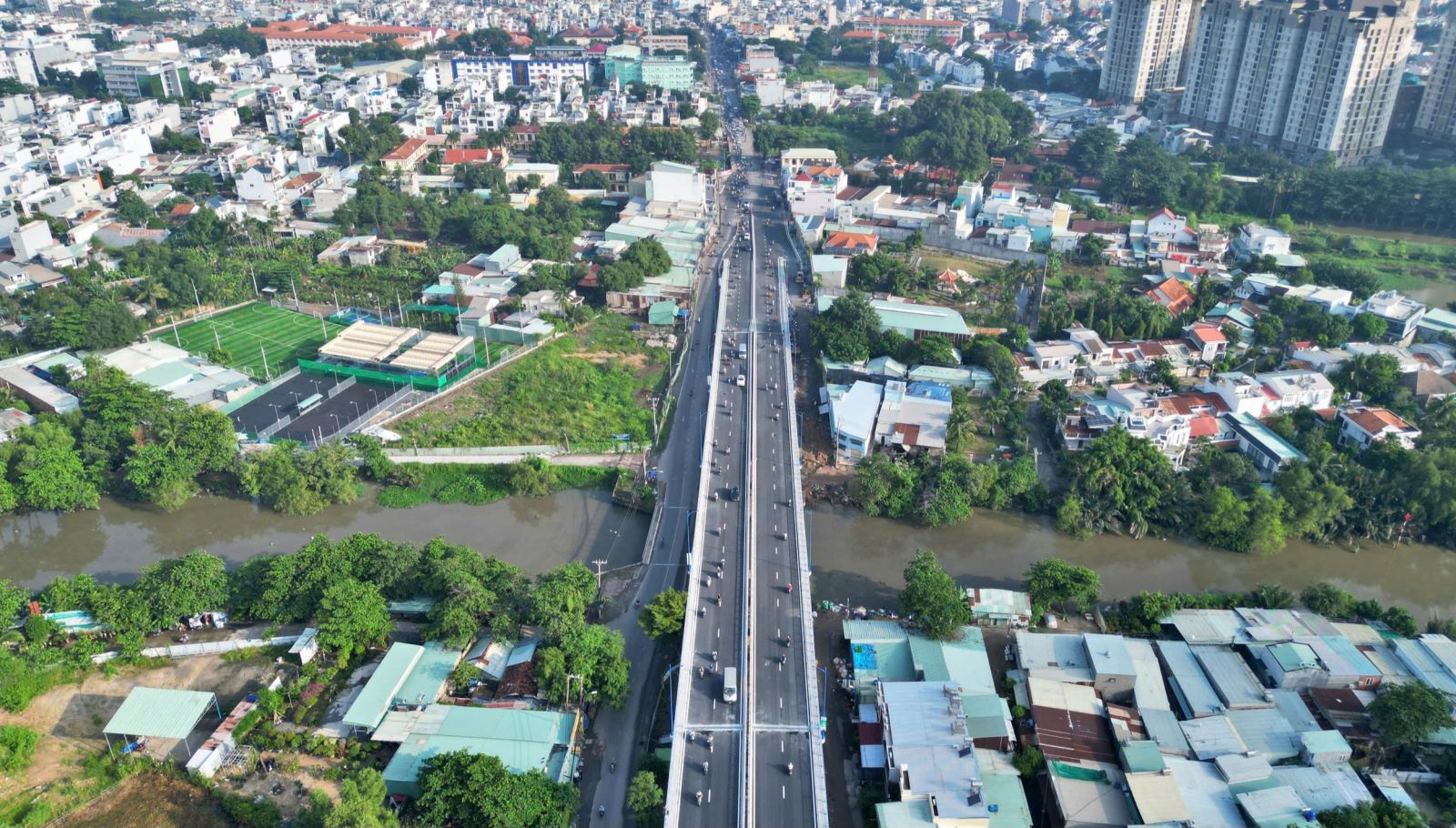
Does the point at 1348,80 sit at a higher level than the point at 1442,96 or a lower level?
higher

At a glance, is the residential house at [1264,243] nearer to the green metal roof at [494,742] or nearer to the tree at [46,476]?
the green metal roof at [494,742]

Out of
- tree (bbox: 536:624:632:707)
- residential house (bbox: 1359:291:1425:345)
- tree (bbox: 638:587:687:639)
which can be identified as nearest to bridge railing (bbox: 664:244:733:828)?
tree (bbox: 638:587:687:639)

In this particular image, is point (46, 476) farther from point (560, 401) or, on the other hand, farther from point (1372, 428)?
point (1372, 428)

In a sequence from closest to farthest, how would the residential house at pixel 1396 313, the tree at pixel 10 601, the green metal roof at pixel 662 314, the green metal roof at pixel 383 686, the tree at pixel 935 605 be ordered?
the green metal roof at pixel 383 686 < the tree at pixel 10 601 < the tree at pixel 935 605 < the residential house at pixel 1396 313 < the green metal roof at pixel 662 314

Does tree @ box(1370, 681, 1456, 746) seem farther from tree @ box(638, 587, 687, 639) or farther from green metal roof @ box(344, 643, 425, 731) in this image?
green metal roof @ box(344, 643, 425, 731)

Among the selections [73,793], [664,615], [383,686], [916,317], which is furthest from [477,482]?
[916,317]

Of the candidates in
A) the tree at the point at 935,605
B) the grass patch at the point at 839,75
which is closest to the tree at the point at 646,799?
the tree at the point at 935,605

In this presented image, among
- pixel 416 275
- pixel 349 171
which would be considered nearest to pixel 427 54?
pixel 349 171

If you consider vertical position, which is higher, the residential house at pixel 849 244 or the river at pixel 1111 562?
the residential house at pixel 849 244
